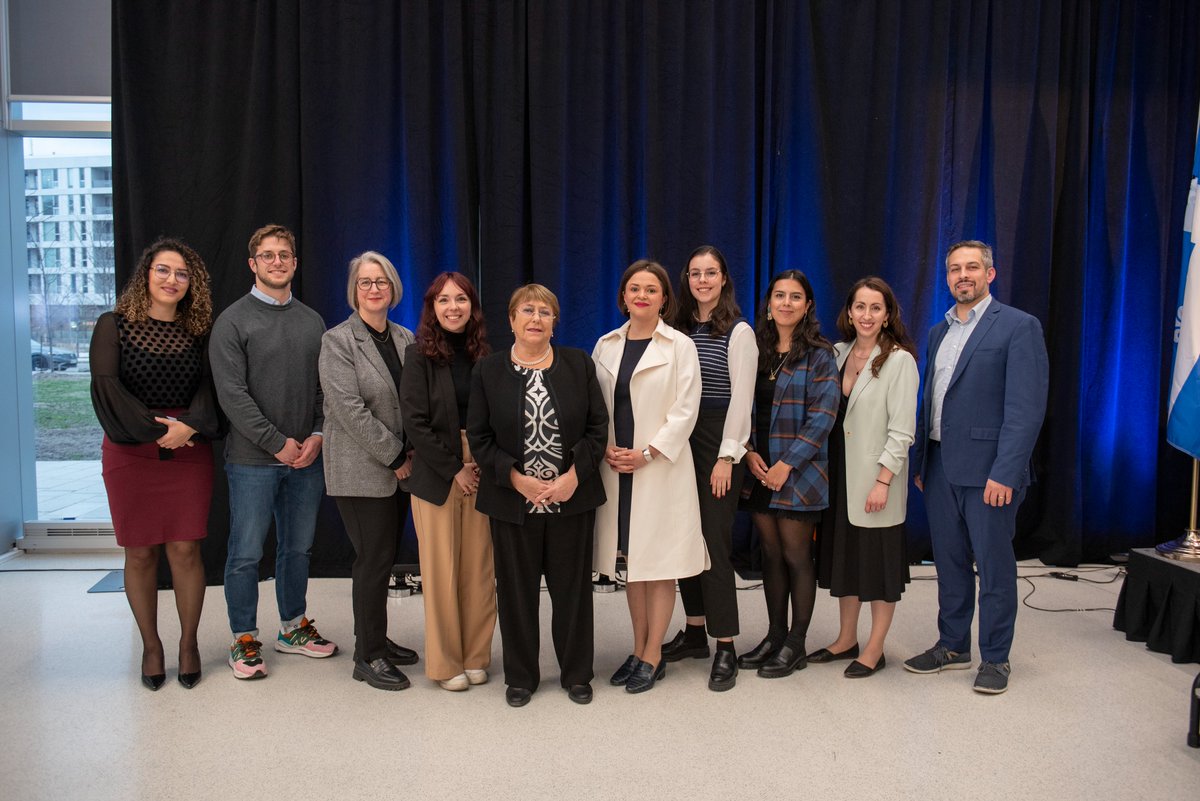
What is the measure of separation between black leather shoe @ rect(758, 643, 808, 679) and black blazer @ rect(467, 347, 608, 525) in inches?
39.8

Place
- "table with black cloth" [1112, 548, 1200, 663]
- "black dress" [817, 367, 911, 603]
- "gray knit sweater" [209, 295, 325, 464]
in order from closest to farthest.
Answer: "gray knit sweater" [209, 295, 325, 464], "black dress" [817, 367, 911, 603], "table with black cloth" [1112, 548, 1200, 663]

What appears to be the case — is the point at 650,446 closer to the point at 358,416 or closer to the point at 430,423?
the point at 430,423

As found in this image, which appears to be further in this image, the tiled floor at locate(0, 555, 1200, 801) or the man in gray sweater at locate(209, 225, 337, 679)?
the man in gray sweater at locate(209, 225, 337, 679)

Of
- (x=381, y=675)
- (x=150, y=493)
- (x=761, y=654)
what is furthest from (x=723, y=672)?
(x=150, y=493)

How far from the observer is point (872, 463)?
3.06 m

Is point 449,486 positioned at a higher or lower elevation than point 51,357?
lower

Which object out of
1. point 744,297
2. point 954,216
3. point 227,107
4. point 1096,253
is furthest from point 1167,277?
point 227,107

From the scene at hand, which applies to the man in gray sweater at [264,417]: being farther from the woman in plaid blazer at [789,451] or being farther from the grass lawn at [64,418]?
the grass lawn at [64,418]

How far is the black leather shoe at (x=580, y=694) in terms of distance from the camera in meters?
2.94

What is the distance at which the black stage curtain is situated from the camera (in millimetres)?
4445

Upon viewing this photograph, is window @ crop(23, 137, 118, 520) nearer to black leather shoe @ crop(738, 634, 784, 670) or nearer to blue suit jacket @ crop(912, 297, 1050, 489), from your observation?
black leather shoe @ crop(738, 634, 784, 670)

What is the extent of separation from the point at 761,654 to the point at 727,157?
2774 mm

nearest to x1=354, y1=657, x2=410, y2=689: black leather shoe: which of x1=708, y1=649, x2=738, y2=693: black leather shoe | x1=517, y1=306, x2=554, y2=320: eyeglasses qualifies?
x1=708, y1=649, x2=738, y2=693: black leather shoe

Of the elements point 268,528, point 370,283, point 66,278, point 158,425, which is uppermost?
point 66,278
